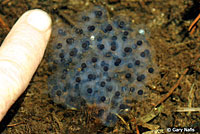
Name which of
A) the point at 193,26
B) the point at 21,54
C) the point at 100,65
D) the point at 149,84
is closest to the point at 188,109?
the point at 149,84

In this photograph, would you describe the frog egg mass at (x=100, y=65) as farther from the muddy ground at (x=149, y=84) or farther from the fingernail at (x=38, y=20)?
the fingernail at (x=38, y=20)

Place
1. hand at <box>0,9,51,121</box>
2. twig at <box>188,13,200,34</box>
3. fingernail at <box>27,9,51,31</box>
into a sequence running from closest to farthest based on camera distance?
hand at <box>0,9,51,121</box>
fingernail at <box>27,9,51,31</box>
twig at <box>188,13,200,34</box>

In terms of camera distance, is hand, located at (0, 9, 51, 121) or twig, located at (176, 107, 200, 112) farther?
twig, located at (176, 107, 200, 112)

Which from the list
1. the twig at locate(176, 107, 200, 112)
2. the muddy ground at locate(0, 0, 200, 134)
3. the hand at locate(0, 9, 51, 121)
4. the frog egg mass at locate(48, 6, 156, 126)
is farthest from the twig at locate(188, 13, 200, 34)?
the hand at locate(0, 9, 51, 121)

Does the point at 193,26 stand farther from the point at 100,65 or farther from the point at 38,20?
the point at 38,20

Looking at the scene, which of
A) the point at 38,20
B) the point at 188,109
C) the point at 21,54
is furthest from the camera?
the point at 188,109

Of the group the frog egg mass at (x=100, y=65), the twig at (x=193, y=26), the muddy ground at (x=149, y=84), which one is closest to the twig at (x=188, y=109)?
the muddy ground at (x=149, y=84)

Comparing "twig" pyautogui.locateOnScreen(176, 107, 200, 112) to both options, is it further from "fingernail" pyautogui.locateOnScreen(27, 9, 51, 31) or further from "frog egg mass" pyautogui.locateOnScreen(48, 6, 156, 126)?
"fingernail" pyautogui.locateOnScreen(27, 9, 51, 31)
